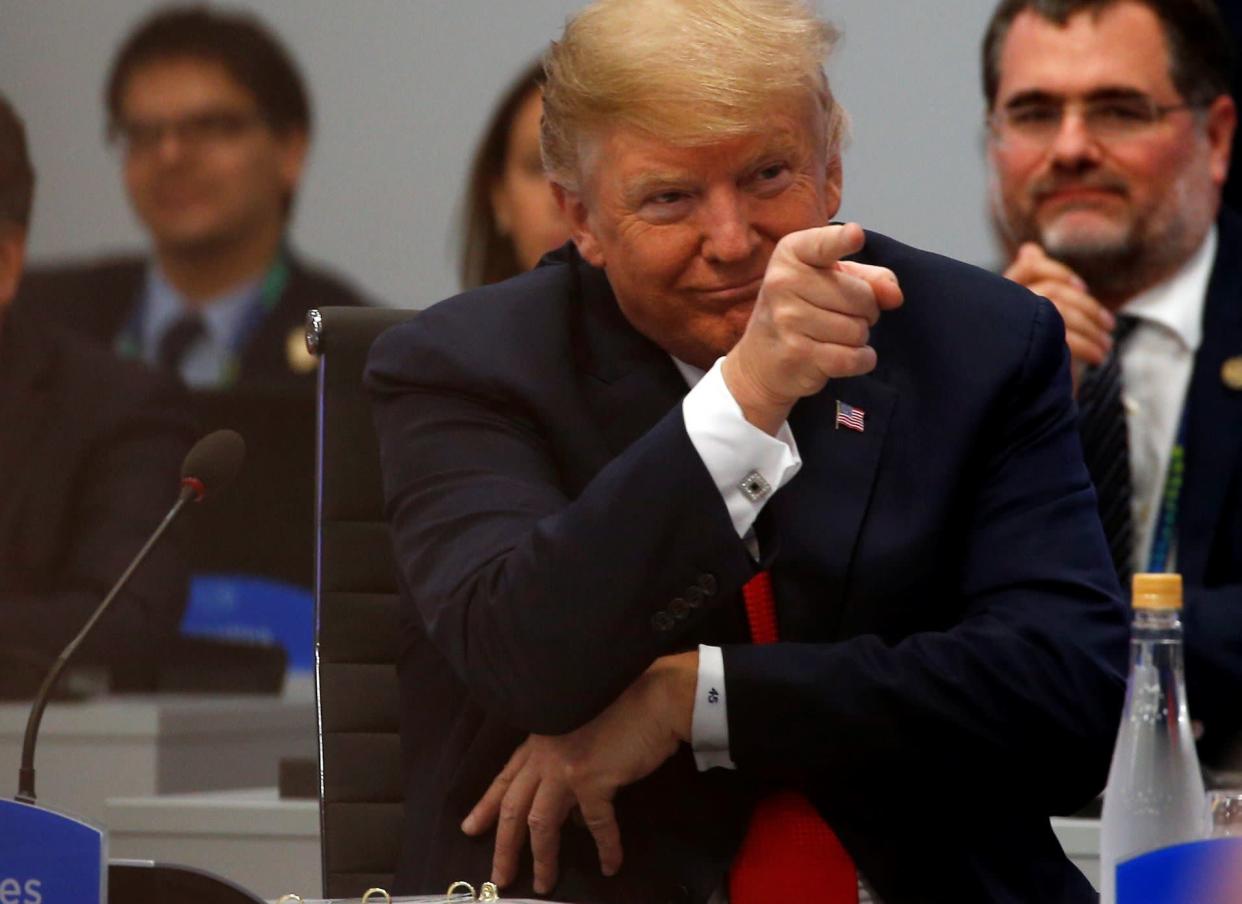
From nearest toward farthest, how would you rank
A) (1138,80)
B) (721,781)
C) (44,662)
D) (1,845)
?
(1,845) → (721,781) → (1138,80) → (44,662)

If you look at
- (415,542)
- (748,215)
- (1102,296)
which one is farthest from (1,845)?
(1102,296)

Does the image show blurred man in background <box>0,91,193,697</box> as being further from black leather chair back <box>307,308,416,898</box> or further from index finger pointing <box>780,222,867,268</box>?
index finger pointing <box>780,222,867,268</box>

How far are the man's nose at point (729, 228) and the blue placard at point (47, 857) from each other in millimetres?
845

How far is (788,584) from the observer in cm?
176

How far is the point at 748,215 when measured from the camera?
1.76 meters

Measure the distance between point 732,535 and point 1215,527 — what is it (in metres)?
1.36

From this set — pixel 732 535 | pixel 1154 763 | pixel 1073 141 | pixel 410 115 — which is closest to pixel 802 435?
pixel 732 535

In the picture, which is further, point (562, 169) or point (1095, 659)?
point (562, 169)

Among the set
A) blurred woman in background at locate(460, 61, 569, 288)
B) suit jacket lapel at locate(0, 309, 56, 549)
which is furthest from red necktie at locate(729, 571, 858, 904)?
suit jacket lapel at locate(0, 309, 56, 549)

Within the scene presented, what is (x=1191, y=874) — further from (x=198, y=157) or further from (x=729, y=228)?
(x=198, y=157)

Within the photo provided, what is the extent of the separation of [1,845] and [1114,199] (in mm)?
2312

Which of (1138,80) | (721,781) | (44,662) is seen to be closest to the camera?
(721,781)

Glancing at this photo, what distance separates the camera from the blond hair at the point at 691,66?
1717mm

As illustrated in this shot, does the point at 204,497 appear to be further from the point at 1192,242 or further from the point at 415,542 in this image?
the point at 1192,242
